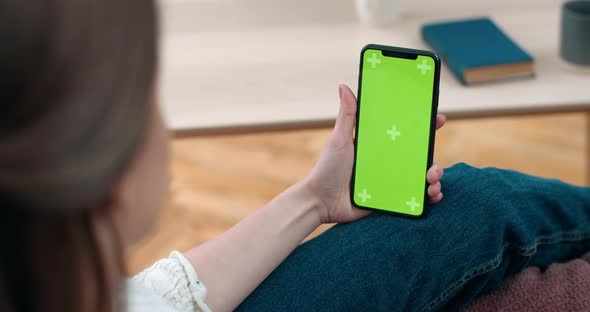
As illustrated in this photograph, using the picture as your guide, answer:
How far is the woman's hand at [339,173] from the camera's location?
2.74 ft

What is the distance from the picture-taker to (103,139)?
0.40 meters

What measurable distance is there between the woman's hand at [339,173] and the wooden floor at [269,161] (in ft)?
2.70

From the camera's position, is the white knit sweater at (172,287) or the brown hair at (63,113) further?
the white knit sweater at (172,287)

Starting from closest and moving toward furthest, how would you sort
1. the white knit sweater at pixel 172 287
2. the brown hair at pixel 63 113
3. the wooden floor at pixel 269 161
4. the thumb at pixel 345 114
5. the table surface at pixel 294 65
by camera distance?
the brown hair at pixel 63 113 < the white knit sweater at pixel 172 287 < the thumb at pixel 345 114 < the table surface at pixel 294 65 < the wooden floor at pixel 269 161

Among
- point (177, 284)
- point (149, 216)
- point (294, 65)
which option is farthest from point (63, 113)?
point (294, 65)

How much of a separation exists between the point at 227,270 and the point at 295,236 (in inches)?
3.3

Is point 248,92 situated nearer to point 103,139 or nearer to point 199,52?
point 199,52

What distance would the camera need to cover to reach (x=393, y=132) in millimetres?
810

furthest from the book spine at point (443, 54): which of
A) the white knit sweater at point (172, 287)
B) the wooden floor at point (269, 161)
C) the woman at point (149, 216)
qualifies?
the wooden floor at point (269, 161)

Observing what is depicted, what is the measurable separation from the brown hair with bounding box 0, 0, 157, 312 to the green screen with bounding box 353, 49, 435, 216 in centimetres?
41

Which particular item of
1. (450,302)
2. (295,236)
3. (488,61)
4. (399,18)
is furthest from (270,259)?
(399,18)

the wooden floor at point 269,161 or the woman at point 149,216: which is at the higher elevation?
the woman at point 149,216

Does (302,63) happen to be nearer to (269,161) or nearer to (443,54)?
(443,54)

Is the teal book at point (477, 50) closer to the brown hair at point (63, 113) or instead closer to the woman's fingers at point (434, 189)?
the woman's fingers at point (434, 189)
